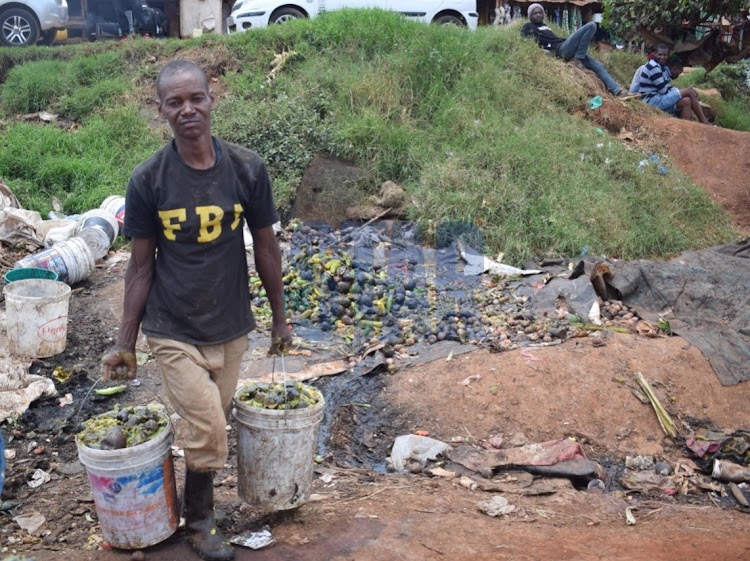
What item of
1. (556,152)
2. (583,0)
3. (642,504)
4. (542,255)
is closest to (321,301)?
(542,255)

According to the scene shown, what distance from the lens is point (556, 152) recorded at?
8750 millimetres

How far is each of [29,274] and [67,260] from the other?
74 cm

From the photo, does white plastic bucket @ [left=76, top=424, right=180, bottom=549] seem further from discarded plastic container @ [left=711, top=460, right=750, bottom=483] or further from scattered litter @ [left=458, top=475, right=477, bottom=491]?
discarded plastic container @ [left=711, top=460, right=750, bottom=483]

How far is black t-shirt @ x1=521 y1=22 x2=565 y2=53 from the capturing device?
1169 centimetres

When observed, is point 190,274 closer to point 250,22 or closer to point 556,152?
point 556,152

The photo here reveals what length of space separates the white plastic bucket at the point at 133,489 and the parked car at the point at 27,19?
11523 millimetres

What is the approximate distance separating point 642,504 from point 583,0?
1579cm

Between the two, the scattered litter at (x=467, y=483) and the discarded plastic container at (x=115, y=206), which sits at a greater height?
the discarded plastic container at (x=115, y=206)

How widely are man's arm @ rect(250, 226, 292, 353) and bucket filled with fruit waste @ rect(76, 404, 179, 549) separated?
0.57 metres

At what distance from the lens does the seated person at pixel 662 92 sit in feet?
38.1

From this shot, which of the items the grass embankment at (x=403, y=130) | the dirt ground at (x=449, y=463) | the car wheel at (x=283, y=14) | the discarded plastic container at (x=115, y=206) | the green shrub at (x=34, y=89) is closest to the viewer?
the dirt ground at (x=449, y=463)

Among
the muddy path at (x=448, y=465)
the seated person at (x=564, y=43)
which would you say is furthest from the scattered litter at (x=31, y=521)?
the seated person at (x=564, y=43)

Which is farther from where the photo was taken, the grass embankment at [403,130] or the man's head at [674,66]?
the man's head at [674,66]

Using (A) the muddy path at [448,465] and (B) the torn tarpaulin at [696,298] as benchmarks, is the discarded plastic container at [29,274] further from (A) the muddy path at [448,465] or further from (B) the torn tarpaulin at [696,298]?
(B) the torn tarpaulin at [696,298]
